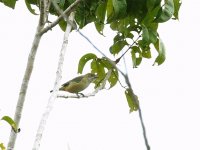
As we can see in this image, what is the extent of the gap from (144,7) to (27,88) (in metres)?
1.00

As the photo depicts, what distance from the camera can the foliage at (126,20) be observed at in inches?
139

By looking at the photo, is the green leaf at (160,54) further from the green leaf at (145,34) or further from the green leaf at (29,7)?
the green leaf at (29,7)

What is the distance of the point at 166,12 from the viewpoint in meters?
3.53

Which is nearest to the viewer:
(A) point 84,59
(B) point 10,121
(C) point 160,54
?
(B) point 10,121

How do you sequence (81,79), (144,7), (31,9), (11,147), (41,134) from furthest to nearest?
1. (81,79)
2. (31,9)
3. (144,7)
4. (11,147)
5. (41,134)

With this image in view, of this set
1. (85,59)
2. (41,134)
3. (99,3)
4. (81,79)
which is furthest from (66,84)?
(41,134)

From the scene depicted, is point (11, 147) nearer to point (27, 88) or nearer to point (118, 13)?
point (27, 88)

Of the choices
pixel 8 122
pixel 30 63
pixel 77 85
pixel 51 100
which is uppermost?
pixel 77 85

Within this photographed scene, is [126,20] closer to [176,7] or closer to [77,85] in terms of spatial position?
[176,7]

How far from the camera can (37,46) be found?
3365mm

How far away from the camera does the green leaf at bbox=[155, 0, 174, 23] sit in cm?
352

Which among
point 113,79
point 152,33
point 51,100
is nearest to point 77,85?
point 113,79

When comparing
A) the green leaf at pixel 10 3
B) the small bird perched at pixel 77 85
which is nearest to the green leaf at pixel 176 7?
the green leaf at pixel 10 3

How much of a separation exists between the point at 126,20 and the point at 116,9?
18.0 inches
